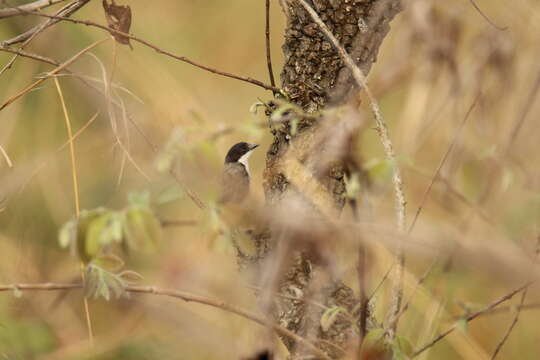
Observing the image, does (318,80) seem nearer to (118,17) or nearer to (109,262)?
(118,17)

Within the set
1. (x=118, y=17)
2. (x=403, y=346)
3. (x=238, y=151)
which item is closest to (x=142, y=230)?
(x=403, y=346)

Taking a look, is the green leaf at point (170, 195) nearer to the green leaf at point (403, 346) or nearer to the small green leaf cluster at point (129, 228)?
the small green leaf cluster at point (129, 228)

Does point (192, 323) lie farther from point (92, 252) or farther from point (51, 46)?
point (51, 46)

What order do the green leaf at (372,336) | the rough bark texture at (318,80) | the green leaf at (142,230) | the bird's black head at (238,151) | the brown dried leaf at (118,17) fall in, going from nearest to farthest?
1. the green leaf at (142,230)
2. the green leaf at (372,336)
3. the rough bark texture at (318,80)
4. the brown dried leaf at (118,17)
5. the bird's black head at (238,151)

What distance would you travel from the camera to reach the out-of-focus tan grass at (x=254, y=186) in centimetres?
118

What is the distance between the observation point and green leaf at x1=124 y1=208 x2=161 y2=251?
1.10m

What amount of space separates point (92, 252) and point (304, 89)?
2.93ft

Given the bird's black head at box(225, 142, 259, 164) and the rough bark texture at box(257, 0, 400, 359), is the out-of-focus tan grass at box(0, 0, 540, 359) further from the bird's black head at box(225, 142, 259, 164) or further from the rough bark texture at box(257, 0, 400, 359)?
the bird's black head at box(225, 142, 259, 164)

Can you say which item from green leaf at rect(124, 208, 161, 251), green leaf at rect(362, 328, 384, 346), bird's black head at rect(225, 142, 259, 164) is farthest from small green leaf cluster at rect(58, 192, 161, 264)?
bird's black head at rect(225, 142, 259, 164)

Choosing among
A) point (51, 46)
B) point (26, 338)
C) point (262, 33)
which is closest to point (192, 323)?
point (26, 338)

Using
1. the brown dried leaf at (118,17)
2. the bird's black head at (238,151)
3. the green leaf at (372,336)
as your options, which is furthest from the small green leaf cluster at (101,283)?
the bird's black head at (238,151)

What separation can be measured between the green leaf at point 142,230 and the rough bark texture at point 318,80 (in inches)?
25.9

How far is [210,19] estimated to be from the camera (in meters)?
3.89

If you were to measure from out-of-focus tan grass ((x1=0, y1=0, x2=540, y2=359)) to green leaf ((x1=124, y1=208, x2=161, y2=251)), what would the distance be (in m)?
0.08
